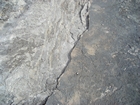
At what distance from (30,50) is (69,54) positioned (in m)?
0.74

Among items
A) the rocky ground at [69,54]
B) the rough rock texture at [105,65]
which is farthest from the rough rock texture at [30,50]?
the rough rock texture at [105,65]

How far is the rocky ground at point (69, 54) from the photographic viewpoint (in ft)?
4.57

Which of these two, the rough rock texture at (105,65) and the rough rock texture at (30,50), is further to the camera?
the rough rock texture at (105,65)

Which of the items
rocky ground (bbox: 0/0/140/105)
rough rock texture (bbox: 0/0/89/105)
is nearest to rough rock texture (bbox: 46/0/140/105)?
rocky ground (bbox: 0/0/140/105)

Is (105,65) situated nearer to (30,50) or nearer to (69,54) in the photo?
(69,54)

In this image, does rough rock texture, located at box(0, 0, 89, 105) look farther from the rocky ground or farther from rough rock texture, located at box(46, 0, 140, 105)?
rough rock texture, located at box(46, 0, 140, 105)

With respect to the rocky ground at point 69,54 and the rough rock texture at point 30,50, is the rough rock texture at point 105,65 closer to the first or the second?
the rocky ground at point 69,54

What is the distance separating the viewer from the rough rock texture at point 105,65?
1775 mm

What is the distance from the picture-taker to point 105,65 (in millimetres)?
2016

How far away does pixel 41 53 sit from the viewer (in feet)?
5.36

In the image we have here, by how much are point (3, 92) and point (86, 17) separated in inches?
66.1

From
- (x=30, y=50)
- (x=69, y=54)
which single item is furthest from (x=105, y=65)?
(x=30, y=50)

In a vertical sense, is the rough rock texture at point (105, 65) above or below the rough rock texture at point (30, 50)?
below

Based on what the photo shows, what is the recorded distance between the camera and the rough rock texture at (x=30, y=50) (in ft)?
4.39
